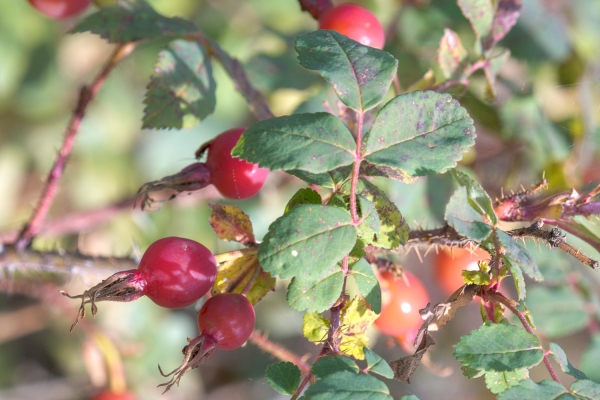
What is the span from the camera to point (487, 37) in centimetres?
160

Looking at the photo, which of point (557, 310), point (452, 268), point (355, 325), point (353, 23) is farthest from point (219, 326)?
point (557, 310)

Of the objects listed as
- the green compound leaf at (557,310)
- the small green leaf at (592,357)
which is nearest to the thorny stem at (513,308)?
the small green leaf at (592,357)

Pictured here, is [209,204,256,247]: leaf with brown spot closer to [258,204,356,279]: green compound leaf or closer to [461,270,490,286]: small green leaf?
[258,204,356,279]: green compound leaf

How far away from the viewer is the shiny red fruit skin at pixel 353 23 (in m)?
1.40

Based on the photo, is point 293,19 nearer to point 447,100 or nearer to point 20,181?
point 20,181

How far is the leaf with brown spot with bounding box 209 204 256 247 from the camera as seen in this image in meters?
1.15

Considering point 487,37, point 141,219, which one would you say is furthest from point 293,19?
point 487,37

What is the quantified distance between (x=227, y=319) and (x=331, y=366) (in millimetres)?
270

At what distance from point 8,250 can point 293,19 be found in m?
1.91

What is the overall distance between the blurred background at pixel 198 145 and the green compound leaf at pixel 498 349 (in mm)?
1029

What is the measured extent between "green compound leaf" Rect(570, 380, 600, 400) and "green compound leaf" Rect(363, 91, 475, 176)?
44 cm

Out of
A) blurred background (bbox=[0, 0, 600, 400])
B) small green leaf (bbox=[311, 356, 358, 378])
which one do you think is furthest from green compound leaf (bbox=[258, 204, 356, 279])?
blurred background (bbox=[0, 0, 600, 400])

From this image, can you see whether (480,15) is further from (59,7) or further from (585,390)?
(59,7)

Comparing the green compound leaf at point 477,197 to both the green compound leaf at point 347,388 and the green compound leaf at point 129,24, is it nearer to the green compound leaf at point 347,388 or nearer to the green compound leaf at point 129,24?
the green compound leaf at point 347,388
